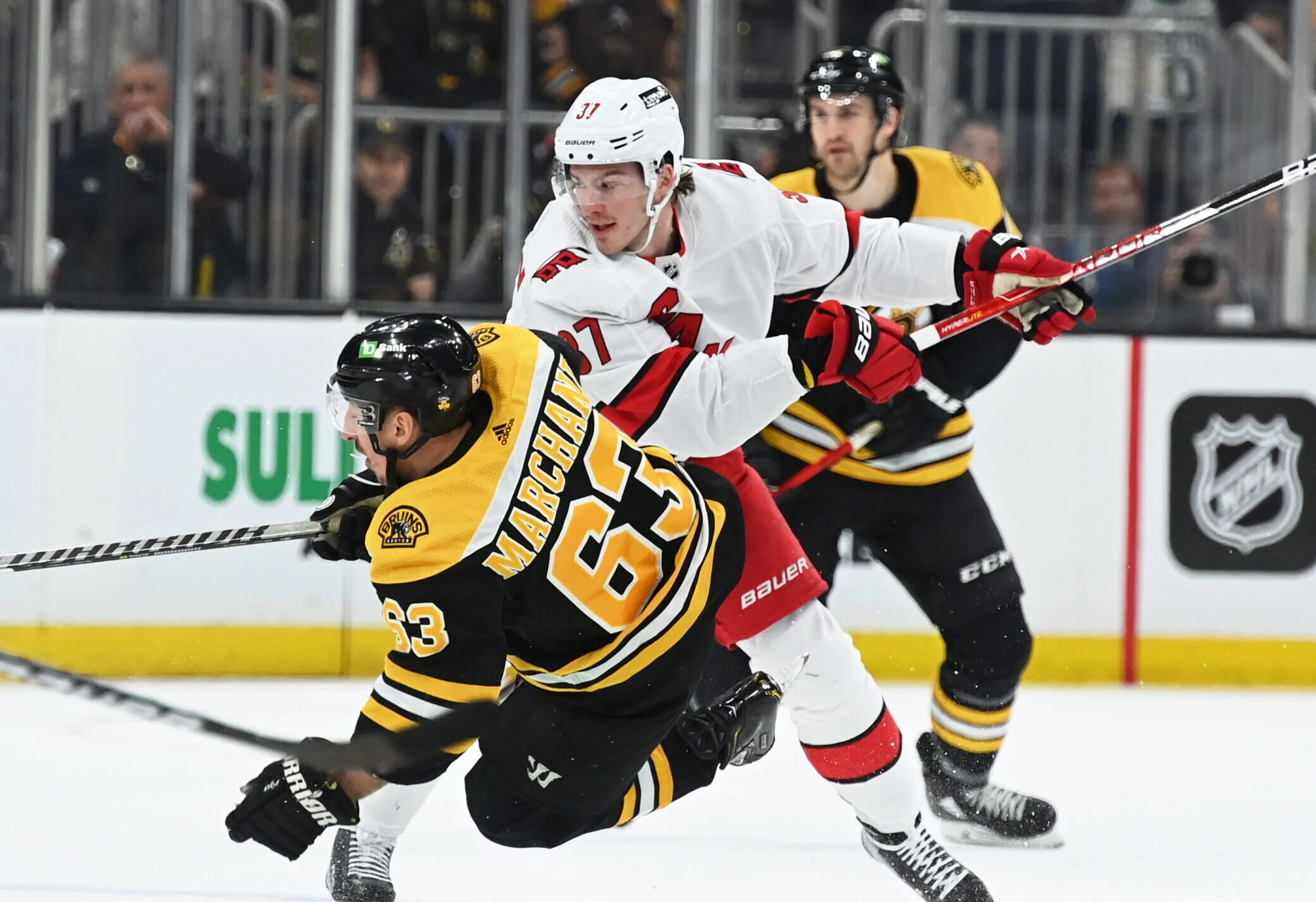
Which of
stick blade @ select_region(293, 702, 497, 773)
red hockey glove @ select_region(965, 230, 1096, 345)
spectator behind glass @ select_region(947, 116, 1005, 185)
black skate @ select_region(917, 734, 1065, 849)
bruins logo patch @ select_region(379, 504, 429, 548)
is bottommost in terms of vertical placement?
black skate @ select_region(917, 734, 1065, 849)

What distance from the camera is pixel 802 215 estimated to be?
289 cm

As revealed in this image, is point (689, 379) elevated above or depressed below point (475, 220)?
below

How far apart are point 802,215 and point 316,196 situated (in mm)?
2290

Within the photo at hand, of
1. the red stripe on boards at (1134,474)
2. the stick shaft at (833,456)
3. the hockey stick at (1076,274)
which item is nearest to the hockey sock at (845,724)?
the hockey stick at (1076,274)

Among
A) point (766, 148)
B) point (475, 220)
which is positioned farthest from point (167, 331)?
point (766, 148)

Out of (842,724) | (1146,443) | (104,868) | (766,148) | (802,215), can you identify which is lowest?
(104,868)

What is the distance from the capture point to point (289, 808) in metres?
2.09

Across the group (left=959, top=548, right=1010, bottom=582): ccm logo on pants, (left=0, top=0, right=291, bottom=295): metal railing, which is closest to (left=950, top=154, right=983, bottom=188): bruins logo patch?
(left=959, top=548, right=1010, bottom=582): ccm logo on pants

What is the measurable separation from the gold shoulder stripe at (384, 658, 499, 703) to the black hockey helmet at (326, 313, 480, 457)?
271mm

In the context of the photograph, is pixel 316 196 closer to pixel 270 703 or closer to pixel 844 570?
pixel 270 703

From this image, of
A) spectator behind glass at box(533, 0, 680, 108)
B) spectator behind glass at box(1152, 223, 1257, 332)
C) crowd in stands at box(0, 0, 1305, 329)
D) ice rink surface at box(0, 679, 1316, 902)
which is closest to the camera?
ice rink surface at box(0, 679, 1316, 902)

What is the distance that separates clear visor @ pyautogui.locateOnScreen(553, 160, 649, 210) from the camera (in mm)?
2596

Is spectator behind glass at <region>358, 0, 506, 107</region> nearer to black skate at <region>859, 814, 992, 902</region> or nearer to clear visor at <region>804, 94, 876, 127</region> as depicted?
clear visor at <region>804, 94, 876, 127</region>

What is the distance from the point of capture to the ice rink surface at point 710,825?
2865 millimetres
